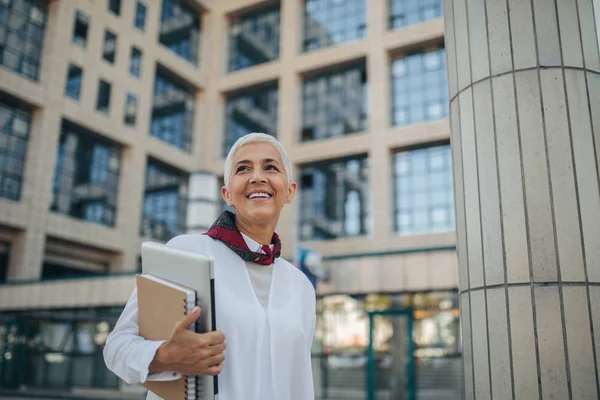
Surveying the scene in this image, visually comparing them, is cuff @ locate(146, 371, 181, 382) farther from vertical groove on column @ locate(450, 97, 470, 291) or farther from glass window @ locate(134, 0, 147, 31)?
glass window @ locate(134, 0, 147, 31)

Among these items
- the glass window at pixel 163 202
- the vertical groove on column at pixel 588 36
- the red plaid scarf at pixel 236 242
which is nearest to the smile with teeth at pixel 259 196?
the red plaid scarf at pixel 236 242

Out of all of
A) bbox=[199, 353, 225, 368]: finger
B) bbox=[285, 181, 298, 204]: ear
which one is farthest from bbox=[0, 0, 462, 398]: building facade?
bbox=[199, 353, 225, 368]: finger

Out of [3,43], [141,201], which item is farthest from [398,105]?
[3,43]

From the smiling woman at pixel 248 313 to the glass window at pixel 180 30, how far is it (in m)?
31.2

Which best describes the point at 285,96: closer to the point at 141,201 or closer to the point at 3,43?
the point at 141,201

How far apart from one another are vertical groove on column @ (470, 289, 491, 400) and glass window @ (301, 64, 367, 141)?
24869 mm

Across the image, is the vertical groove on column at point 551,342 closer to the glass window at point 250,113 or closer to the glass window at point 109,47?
the glass window at point 109,47

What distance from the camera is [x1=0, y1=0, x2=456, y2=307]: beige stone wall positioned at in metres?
24.4

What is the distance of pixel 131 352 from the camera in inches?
68.8

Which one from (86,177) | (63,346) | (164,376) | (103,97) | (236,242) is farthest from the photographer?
(103,97)

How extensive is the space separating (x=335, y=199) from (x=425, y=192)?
4373mm

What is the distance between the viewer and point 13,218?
23156mm

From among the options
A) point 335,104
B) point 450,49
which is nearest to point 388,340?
point 335,104

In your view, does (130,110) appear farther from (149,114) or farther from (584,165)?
(584,165)
